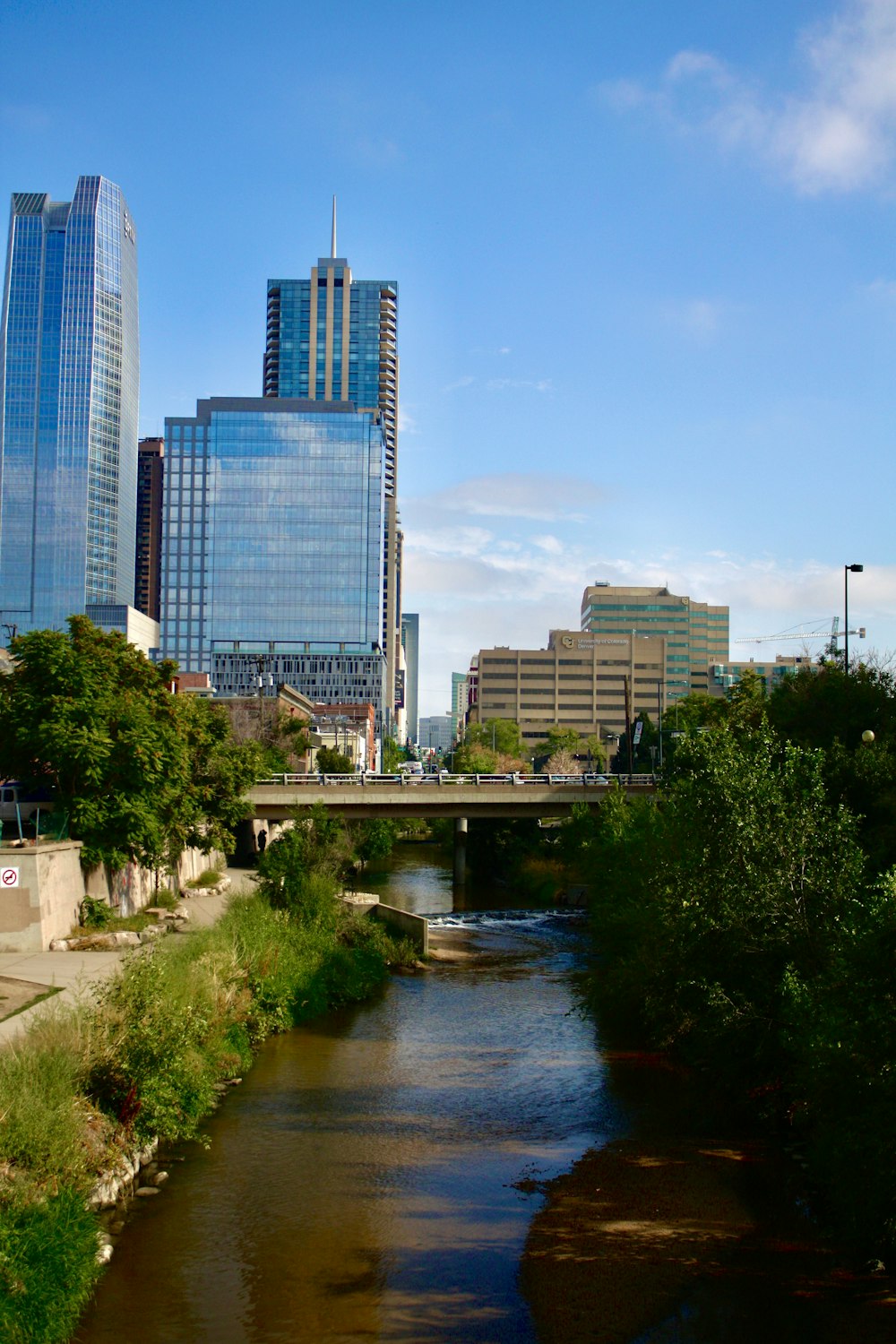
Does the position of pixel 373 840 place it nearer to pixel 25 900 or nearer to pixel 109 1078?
pixel 25 900

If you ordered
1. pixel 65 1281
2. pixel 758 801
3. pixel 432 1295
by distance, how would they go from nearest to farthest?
pixel 65 1281
pixel 432 1295
pixel 758 801

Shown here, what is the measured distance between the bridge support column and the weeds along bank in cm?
3644

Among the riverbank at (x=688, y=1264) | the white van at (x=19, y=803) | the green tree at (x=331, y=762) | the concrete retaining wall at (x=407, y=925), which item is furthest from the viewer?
the green tree at (x=331, y=762)

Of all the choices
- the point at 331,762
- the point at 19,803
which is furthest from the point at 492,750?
the point at 19,803

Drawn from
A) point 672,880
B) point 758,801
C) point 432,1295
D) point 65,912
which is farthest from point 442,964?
point 432,1295

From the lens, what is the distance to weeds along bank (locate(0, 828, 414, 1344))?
15.4 metres

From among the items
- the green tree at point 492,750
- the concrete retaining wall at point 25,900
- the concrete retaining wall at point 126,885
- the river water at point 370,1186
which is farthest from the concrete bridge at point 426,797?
the green tree at point 492,750

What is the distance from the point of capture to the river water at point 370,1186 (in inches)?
636

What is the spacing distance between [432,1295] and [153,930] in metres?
22.5

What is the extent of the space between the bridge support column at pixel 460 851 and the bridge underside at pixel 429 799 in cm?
967

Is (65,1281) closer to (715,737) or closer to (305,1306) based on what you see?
(305,1306)

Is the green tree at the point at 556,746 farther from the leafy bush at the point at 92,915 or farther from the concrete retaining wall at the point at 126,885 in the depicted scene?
the leafy bush at the point at 92,915

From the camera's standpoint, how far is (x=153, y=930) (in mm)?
37250

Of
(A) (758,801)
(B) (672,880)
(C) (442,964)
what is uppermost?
(A) (758,801)
